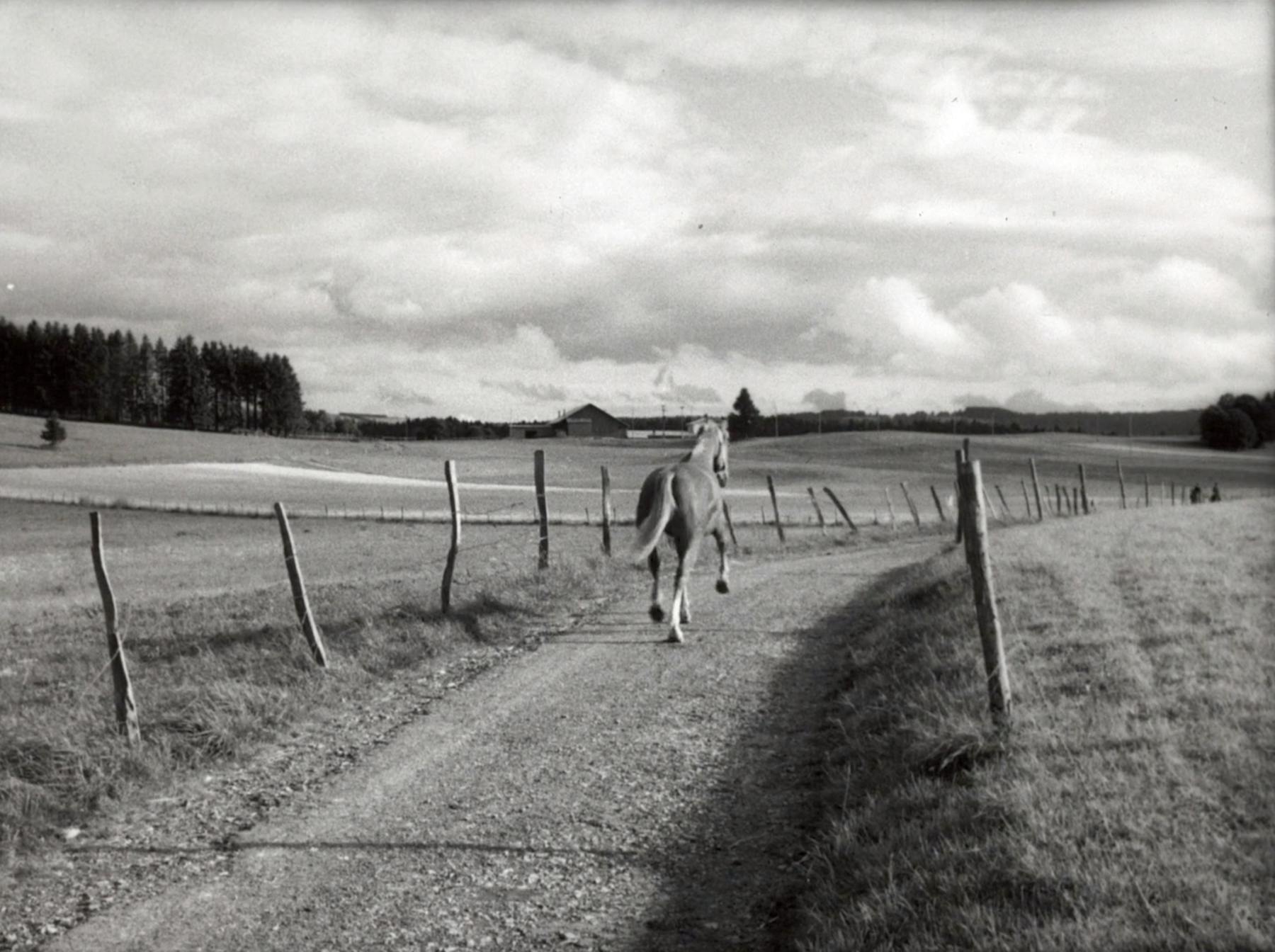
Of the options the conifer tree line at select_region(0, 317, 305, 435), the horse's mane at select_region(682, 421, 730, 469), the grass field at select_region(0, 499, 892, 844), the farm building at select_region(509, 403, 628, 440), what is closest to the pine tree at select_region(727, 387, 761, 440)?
the farm building at select_region(509, 403, 628, 440)

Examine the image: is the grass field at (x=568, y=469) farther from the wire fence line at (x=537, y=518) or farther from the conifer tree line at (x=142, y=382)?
the conifer tree line at (x=142, y=382)

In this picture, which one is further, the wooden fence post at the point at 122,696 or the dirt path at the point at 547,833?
the wooden fence post at the point at 122,696

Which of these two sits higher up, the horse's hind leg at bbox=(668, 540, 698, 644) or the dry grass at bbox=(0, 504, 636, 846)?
the horse's hind leg at bbox=(668, 540, 698, 644)

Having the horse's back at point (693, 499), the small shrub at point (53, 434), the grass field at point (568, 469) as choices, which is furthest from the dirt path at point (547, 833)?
the small shrub at point (53, 434)

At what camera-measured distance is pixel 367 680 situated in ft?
36.1

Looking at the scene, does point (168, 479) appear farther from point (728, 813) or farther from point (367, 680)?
point (728, 813)

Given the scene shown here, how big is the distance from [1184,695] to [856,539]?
995 inches

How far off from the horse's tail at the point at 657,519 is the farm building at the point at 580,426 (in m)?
109

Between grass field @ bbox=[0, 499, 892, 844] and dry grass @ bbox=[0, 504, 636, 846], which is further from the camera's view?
grass field @ bbox=[0, 499, 892, 844]

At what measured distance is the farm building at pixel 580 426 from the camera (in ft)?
413

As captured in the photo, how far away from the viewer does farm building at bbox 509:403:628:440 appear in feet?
413

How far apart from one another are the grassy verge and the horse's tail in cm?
283

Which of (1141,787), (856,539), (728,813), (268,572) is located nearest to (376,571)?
(268,572)

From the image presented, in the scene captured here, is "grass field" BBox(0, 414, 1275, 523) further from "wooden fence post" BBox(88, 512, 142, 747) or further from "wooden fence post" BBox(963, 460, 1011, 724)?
"wooden fence post" BBox(963, 460, 1011, 724)
